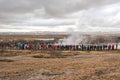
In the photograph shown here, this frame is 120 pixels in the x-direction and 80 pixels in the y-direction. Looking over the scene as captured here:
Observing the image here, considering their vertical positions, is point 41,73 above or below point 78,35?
below

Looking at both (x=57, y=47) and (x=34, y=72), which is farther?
(x=57, y=47)

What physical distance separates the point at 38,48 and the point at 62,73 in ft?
90.0

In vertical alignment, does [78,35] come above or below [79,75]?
above

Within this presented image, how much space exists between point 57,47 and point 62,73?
25431 mm

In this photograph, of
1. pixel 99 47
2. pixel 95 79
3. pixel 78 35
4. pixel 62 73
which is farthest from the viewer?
pixel 78 35

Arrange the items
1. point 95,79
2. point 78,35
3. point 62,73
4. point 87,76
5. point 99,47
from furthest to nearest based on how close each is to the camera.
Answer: point 78,35 < point 99,47 < point 62,73 < point 87,76 < point 95,79

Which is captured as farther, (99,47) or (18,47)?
(18,47)

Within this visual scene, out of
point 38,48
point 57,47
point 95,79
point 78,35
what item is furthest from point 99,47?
point 95,79

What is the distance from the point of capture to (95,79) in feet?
67.7

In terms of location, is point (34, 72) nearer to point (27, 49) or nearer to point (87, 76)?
point (87, 76)

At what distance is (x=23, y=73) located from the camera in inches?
942

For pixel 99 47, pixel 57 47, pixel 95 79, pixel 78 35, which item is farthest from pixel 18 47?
pixel 95 79

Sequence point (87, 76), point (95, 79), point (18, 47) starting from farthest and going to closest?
point (18, 47)
point (87, 76)
point (95, 79)

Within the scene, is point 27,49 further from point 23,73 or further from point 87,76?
point 87,76
